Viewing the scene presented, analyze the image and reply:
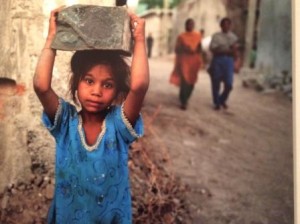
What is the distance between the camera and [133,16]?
3.49 feet

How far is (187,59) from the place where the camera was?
83.7 inches

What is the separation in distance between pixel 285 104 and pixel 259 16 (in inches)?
24.0

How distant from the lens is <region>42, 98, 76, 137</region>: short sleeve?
3.50 ft

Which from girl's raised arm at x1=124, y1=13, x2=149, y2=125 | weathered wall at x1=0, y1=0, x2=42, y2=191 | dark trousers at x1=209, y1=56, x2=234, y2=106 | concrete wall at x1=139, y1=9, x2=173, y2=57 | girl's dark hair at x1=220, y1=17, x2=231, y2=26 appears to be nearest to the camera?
girl's raised arm at x1=124, y1=13, x2=149, y2=125

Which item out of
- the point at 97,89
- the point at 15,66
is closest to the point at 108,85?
the point at 97,89

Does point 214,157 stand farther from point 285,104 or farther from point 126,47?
point 126,47

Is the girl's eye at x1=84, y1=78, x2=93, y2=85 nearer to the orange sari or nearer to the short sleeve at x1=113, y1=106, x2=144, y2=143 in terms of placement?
the short sleeve at x1=113, y1=106, x2=144, y2=143

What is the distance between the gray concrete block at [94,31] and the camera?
1055 mm

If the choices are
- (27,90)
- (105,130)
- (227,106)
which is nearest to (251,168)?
(227,106)

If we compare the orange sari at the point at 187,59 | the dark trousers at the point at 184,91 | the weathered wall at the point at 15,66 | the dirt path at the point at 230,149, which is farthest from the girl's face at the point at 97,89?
the dark trousers at the point at 184,91

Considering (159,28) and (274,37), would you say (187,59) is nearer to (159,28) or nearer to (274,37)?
(159,28)

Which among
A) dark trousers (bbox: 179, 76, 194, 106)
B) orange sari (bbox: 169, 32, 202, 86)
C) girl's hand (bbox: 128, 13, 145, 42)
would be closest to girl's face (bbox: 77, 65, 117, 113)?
girl's hand (bbox: 128, 13, 145, 42)

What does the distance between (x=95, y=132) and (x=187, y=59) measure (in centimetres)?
113

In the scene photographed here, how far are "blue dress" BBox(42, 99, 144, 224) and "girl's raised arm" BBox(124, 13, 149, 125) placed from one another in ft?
0.10
